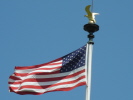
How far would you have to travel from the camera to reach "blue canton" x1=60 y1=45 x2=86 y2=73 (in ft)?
60.8

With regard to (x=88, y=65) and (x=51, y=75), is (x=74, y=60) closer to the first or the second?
(x=51, y=75)

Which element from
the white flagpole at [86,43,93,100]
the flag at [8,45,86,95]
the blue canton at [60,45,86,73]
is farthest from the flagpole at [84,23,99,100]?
the flag at [8,45,86,95]

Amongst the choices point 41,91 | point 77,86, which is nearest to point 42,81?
point 41,91

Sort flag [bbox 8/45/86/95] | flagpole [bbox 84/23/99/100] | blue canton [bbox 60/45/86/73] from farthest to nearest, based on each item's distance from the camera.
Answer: blue canton [bbox 60/45/86/73] < flag [bbox 8/45/86/95] < flagpole [bbox 84/23/99/100]

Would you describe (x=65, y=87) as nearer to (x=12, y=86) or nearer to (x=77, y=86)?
(x=77, y=86)

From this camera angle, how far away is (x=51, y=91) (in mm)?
18188

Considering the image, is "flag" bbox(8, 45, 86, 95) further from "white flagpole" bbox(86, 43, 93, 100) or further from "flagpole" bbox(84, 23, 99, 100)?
"flagpole" bbox(84, 23, 99, 100)

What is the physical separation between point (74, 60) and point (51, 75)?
1.16 metres

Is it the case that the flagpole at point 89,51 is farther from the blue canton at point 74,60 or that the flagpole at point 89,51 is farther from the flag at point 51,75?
the flag at point 51,75

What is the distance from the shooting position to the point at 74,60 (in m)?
18.7

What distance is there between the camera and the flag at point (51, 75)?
18.2 meters

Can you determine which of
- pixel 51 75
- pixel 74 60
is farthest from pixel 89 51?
pixel 51 75

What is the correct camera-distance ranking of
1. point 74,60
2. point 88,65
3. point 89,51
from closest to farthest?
point 88,65, point 89,51, point 74,60

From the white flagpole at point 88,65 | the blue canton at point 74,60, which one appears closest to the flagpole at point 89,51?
the white flagpole at point 88,65
